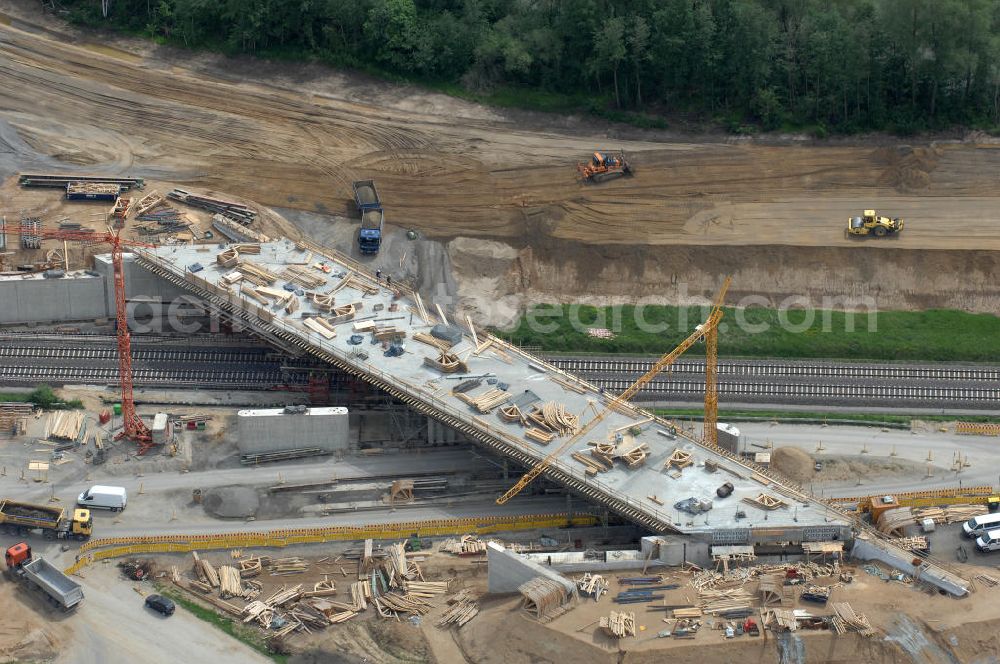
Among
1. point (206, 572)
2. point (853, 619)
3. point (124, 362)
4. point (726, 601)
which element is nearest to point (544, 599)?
point (726, 601)

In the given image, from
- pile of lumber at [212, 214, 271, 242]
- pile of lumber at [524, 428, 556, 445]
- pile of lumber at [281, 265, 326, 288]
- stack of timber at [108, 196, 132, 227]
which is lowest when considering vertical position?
pile of lumber at [524, 428, 556, 445]

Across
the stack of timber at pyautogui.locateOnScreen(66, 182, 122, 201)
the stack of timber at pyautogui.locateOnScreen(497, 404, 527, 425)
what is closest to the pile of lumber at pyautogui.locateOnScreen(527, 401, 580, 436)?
the stack of timber at pyautogui.locateOnScreen(497, 404, 527, 425)

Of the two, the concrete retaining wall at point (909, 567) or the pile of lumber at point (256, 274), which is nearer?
the concrete retaining wall at point (909, 567)

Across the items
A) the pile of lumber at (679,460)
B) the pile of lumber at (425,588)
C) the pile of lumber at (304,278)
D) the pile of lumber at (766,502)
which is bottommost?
the pile of lumber at (425,588)

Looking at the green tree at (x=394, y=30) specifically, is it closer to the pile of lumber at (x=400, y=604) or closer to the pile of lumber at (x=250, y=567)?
the pile of lumber at (x=250, y=567)

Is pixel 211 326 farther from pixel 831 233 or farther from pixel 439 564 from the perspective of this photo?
pixel 831 233

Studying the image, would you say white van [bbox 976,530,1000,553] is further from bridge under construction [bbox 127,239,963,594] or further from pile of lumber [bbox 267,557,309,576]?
pile of lumber [bbox 267,557,309,576]

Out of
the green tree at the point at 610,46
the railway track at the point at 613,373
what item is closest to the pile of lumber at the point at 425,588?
the railway track at the point at 613,373

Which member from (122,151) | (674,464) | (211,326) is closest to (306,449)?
(211,326)
